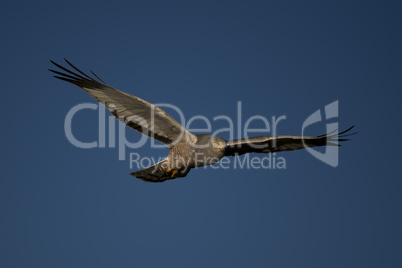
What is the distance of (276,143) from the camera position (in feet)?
34.6

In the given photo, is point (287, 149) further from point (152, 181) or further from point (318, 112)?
point (152, 181)

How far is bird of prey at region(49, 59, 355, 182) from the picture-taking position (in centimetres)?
929

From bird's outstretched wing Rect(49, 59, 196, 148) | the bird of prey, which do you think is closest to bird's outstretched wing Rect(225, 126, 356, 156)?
the bird of prey

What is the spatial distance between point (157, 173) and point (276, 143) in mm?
2924

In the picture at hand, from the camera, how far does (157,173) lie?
9.80m

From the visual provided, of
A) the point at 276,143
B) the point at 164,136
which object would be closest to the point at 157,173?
the point at 164,136


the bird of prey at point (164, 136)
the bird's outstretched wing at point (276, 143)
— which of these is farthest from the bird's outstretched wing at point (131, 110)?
the bird's outstretched wing at point (276, 143)

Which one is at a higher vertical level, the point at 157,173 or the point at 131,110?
the point at 131,110

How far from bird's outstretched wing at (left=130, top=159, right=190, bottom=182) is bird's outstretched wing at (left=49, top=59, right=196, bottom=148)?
0.65 m

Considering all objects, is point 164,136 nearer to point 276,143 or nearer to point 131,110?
point 131,110

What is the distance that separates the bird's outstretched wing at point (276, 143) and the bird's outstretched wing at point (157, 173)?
1.29 metres

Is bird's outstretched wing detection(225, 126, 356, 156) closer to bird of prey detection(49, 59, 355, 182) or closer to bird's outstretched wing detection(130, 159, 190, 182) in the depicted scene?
bird of prey detection(49, 59, 355, 182)

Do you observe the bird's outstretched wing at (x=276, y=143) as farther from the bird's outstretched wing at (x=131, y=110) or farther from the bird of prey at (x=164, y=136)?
the bird's outstretched wing at (x=131, y=110)

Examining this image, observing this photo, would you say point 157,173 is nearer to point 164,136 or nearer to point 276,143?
point 164,136
